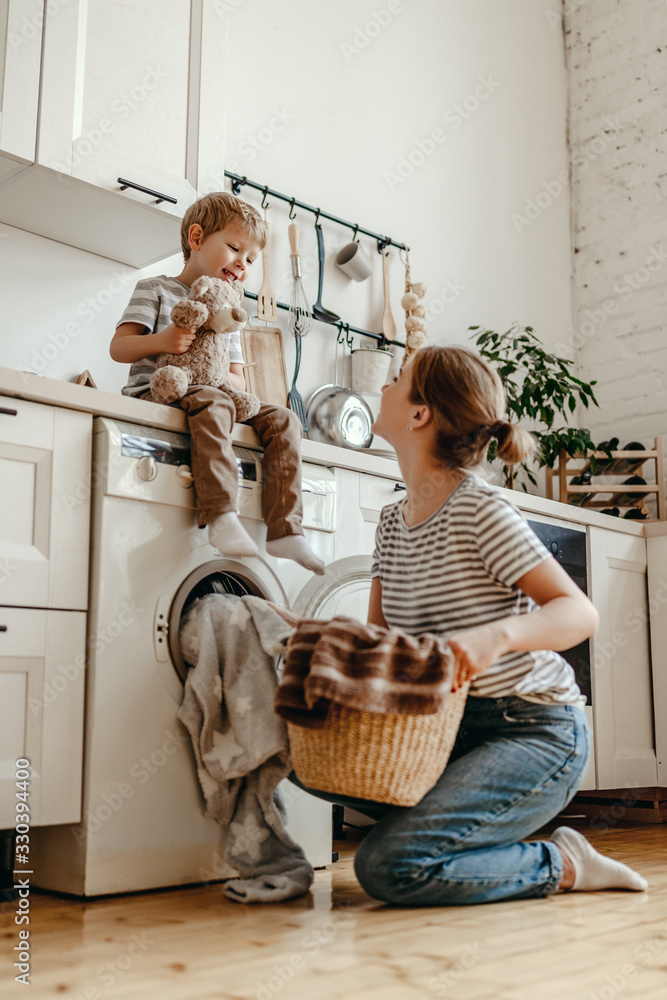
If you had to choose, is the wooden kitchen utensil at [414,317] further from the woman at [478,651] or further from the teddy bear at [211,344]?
the woman at [478,651]

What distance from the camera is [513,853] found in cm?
149

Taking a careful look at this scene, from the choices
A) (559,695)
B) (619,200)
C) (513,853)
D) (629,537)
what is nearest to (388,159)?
(619,200)

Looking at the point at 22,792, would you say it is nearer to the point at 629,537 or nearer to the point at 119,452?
the point at 119,452

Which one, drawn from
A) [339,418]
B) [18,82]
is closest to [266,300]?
[339,418]

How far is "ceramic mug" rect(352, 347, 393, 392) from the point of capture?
9.41 ft

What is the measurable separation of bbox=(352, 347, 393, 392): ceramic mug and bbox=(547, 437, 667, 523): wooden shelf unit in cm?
67

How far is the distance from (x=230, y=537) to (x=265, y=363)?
3.39 feet

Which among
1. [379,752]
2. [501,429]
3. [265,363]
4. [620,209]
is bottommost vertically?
[379,752]

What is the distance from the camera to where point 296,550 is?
1.79m

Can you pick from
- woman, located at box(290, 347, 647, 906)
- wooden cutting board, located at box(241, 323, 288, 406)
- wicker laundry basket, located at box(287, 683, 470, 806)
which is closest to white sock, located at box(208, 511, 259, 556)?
woman, located at box(290, 347, 647, 906)

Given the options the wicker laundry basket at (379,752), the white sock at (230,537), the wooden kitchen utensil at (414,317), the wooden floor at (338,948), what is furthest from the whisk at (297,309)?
the wooden floor at (338,948)

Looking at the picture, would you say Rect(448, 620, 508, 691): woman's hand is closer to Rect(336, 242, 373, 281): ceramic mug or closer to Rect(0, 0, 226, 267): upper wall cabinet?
Rect(0, 0, 226, 267): upper wall cabinet

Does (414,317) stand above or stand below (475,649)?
above

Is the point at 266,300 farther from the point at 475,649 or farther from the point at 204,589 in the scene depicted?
the point at 475,649
